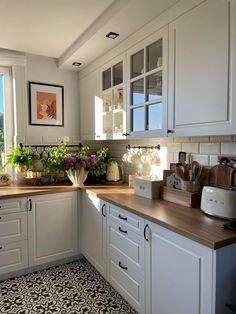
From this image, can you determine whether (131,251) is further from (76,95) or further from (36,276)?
(76,95)

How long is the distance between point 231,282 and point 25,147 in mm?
2469

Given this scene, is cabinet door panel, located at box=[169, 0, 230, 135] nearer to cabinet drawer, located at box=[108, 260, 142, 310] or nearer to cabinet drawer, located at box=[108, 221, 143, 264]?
cabinet drawer, located at box=[108, 221, 143, 264]

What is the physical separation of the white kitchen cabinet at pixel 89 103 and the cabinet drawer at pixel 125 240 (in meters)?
1.20

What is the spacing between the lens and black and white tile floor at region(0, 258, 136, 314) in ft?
6.09

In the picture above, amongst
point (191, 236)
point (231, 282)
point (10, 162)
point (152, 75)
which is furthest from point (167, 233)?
point (10, 162)

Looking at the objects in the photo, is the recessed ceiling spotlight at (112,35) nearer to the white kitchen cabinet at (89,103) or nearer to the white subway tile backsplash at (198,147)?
the white kitchen cabinet at (89,103)

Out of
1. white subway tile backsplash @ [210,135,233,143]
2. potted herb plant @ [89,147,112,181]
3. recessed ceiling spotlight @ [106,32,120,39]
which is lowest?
potted herb plant @ [89,147,112,181]

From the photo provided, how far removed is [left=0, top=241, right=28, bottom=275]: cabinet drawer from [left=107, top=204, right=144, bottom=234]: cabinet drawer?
3.20 feet

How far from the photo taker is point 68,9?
182cm

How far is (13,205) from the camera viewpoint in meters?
2.23

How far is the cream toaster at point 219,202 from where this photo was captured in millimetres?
1336

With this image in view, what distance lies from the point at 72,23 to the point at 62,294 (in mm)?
2299

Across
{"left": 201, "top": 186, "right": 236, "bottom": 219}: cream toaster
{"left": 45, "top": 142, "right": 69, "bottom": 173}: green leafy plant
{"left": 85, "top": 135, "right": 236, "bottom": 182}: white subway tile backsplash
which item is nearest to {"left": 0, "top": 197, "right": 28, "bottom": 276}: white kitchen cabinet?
{"left": 45, "top": 142, "right": 69, "bottom": 173}: green leafy plant

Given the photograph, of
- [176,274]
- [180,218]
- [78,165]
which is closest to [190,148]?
[180,218]
